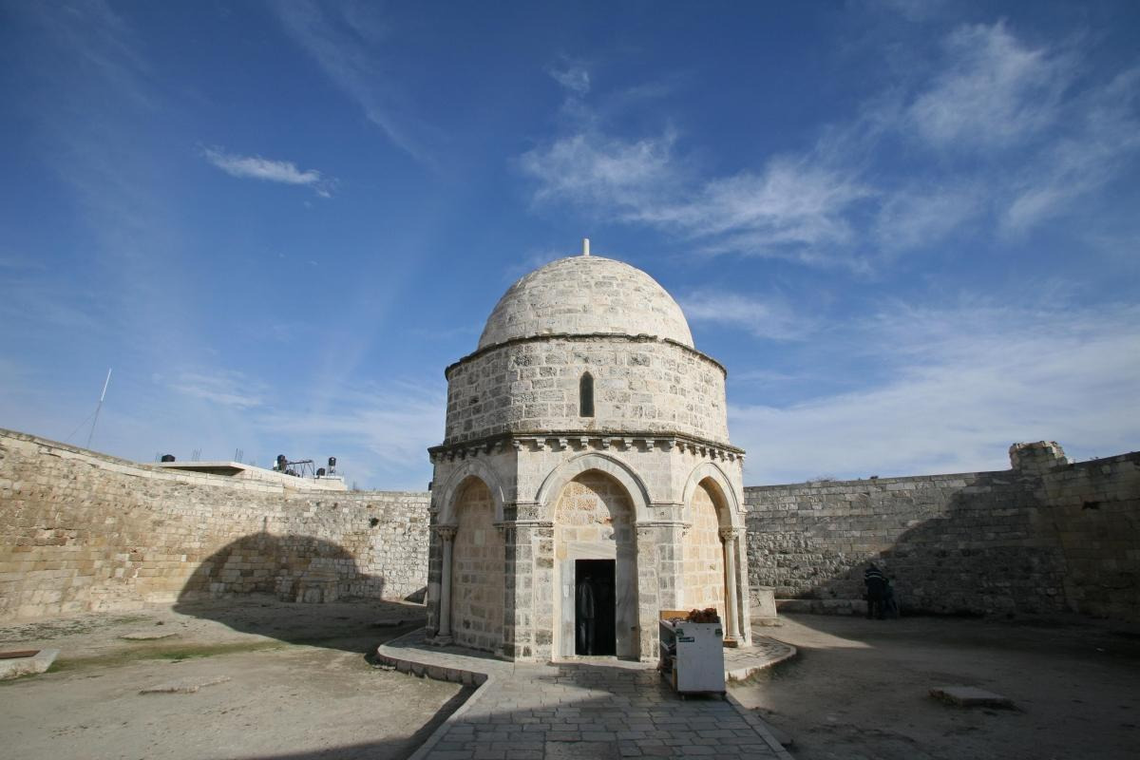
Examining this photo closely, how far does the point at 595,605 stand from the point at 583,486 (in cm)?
224

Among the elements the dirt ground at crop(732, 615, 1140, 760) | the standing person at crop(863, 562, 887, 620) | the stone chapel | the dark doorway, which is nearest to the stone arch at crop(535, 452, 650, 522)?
the stone chapel

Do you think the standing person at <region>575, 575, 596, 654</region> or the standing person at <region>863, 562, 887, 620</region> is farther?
the standing person at <region>863, 562, 887, 620</region>

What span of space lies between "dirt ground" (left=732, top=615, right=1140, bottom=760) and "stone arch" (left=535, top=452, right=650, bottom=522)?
3.44 meters

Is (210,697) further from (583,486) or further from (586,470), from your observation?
(586,470)

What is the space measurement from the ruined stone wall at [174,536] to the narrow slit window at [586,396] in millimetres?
14045

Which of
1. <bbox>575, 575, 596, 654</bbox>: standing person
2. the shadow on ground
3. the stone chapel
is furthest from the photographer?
the shadow on ground

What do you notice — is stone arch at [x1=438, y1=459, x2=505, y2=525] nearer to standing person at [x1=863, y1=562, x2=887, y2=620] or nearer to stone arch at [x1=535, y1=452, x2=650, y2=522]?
stone arch at [x1=535, y1=452, x2=650, y2=522]

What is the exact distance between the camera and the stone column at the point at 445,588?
39.8 ft

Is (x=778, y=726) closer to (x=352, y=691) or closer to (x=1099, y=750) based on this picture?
(x=1099, y=750)

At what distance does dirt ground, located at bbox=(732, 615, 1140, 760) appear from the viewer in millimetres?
6938

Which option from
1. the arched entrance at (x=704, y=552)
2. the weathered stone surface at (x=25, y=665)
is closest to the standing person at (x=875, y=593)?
the arched entrance at (x=704, y=552)

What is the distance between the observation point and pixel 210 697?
9.12 meters

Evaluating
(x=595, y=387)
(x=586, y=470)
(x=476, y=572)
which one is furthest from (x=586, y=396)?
(x=476, y=572)

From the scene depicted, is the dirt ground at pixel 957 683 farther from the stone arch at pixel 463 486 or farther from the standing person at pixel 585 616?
the stone arch at pixel 463 486
